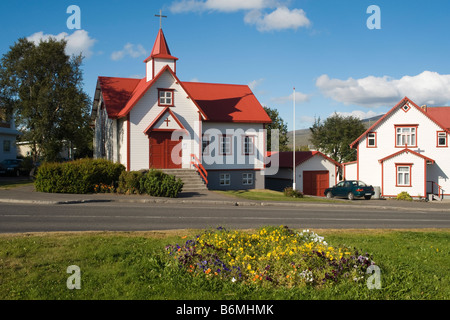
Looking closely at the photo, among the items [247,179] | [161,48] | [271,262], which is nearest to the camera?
[271,262]

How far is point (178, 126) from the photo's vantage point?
30375mm

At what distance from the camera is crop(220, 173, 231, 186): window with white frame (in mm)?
33812

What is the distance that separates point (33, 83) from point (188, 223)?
70.7ft

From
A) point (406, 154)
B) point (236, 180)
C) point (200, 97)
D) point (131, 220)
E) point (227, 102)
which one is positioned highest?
point (200, 97)

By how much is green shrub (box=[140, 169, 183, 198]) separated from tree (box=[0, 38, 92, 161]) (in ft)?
32.0

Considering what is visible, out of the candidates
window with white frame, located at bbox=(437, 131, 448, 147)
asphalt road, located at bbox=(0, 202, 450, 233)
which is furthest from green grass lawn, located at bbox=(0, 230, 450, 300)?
window with white frame, located at bbox=(437, 131, 448, 147)

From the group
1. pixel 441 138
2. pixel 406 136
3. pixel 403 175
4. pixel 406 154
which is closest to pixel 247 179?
pixel 403 175

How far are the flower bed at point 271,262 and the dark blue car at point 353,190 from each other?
26.5 m

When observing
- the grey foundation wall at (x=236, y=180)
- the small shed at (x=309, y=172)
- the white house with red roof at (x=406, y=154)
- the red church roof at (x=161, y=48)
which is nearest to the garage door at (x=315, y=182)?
the small shed at (x=309, y=172)

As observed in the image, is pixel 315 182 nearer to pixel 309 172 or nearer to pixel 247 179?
pixel 309 172

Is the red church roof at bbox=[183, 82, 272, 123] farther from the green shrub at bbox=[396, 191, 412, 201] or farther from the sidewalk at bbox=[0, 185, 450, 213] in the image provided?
the green shrub at bbox=[396, 191, 412, 201]

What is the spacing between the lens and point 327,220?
1745 centimetres

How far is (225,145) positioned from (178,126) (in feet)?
17.5

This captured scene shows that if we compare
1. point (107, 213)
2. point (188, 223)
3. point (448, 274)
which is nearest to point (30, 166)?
point (107, 213)
